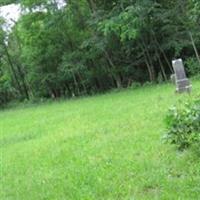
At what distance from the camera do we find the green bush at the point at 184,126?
7.14 metres

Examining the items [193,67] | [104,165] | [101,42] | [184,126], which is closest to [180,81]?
[184,126]

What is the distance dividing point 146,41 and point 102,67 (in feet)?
16.4

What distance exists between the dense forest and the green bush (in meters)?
14.3

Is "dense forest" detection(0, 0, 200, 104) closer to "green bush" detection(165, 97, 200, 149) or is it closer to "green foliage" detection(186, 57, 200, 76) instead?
"green foliage" detection(186, 57, 200, 76)

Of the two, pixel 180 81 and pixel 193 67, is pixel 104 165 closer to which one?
pixel 180 81

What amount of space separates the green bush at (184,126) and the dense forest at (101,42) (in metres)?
14.3

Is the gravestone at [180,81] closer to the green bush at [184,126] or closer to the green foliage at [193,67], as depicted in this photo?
the green bush at [184,126]

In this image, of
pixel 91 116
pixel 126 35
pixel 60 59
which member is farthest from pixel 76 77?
pixel 91 116

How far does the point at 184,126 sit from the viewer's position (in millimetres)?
7270

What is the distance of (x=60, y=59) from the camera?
33.0 m

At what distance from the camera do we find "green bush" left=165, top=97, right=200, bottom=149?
714 centimetres

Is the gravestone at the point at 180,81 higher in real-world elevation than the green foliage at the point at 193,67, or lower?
higher

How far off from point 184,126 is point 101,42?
68.9ft

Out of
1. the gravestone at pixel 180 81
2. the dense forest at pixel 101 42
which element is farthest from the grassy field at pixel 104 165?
the dense forest at pixel 101 42
